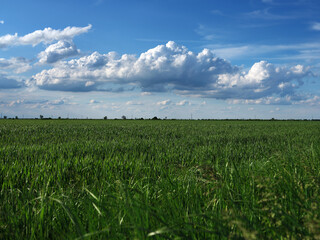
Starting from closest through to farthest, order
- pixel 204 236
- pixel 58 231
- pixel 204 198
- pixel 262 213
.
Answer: pixel 204 236 < pixel 262 213 < pixel 58 231 < pixel 204 198

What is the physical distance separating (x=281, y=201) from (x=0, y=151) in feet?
28.7

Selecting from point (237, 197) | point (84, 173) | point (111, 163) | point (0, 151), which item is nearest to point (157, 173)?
point (111, 163)

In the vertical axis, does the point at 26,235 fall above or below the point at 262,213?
below

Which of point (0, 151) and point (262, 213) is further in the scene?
point (0, 151)

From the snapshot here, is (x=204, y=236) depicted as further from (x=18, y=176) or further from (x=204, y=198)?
(x=18, y=176)

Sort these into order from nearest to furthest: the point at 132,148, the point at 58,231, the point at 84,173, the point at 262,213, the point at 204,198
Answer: the point at 262,213
the point at 58,231
the point at 204,198
the point at 84,173
the point at 132,148

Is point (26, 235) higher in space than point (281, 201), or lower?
lower

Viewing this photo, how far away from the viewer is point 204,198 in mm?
3871

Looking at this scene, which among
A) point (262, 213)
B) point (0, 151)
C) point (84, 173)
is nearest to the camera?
point (262, 213)

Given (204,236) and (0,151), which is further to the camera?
(0,151)

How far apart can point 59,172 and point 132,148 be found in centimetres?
441

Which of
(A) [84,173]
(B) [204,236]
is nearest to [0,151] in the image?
(A) [84,173]

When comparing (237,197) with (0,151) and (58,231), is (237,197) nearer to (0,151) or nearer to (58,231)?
(58,231)

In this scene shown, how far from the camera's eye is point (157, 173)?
6.37 metres
